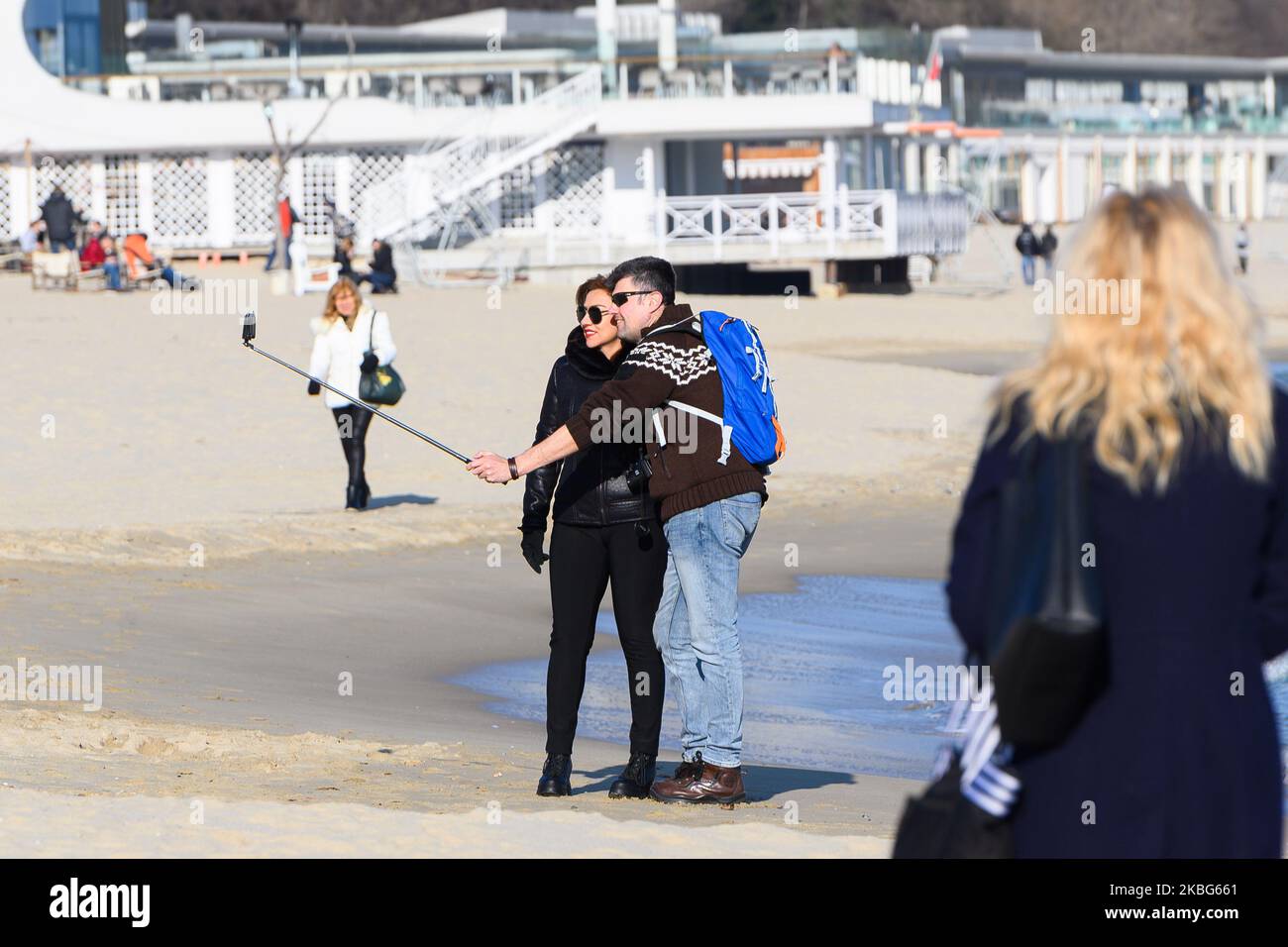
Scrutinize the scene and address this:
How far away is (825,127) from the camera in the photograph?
126ft

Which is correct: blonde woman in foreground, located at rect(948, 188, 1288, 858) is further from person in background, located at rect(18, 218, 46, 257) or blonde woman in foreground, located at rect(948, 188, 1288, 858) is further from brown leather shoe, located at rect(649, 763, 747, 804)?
person in background, located at rect(18, 218, 46, 257)

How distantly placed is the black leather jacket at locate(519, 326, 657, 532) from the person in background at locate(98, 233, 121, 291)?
25821 millimetres

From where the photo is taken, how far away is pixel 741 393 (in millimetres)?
6348

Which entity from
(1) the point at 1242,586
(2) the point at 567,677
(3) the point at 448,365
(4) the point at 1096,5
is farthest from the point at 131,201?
(4) the point at 1096,5

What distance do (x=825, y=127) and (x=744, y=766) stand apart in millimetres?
31607

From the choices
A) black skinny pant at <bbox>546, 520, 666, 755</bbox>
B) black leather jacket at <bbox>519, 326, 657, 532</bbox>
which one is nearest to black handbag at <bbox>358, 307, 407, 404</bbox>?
black leather jacket at <bbox>519, 326, 657, 532</bbox>

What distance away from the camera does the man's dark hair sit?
21.3 feet

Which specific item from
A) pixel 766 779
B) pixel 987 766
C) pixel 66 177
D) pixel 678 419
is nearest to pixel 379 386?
pixel 766 779

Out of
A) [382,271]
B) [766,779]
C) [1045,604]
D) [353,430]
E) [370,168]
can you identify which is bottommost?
[766,779]

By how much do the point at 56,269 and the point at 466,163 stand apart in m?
9.33

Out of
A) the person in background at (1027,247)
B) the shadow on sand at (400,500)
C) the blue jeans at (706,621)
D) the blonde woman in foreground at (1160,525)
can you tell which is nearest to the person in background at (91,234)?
the person in background at (1027,247)

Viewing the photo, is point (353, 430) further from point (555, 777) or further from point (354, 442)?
point (555, 777)

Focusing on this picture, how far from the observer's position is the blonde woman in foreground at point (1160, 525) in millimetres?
3072
